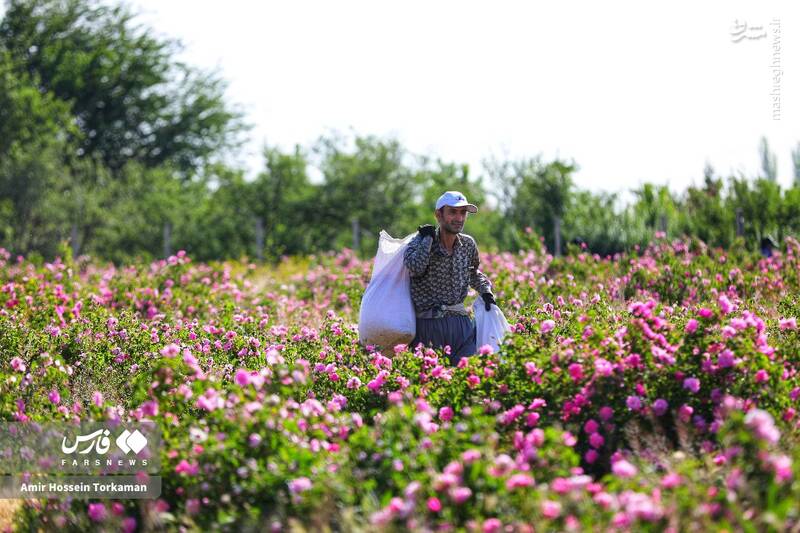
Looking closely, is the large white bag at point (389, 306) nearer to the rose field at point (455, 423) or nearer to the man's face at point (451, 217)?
the rose field at point (455, 423)

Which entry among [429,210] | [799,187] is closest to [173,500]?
[799,187]

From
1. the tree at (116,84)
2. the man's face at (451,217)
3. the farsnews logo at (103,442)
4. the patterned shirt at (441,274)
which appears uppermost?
the tree at (116,84)

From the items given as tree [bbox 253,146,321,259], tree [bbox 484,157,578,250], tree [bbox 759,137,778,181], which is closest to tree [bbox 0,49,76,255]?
tree [bbox 253,146,321,259]

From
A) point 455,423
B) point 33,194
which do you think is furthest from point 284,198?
point 455,423

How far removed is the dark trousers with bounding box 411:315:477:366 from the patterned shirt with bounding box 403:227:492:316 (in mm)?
80

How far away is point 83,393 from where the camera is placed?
6719 mm

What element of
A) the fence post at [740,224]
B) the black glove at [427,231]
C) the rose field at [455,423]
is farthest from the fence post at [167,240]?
the black glove at [427,231]

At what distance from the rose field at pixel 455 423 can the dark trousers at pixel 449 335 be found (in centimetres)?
28

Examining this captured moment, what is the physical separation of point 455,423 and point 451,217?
2003 millimetres

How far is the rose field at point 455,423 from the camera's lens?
11.4ft

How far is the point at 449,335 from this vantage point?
6.91 meters

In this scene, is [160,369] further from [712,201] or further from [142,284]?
[712,201]

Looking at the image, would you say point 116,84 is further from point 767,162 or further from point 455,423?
point 455,423

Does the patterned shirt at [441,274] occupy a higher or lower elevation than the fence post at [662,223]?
lower
